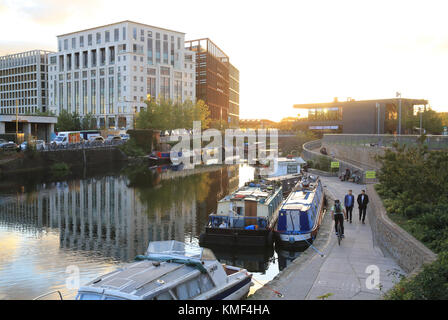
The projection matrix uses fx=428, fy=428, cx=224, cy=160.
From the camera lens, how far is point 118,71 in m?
122

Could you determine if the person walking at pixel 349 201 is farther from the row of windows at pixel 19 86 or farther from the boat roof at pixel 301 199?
the row of windows at pixel 19 86

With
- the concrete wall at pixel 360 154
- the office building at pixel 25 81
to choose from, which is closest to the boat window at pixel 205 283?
the concrete wall at pixel 360 154

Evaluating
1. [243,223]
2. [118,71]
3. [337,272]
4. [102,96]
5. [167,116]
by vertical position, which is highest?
[118,71]

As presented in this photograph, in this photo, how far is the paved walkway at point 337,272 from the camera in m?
12.6

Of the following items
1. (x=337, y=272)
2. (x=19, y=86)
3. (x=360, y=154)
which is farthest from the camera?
(x=19, y=86)

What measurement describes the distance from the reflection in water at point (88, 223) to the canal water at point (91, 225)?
0.04 metres

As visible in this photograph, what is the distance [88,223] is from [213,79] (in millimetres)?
129005

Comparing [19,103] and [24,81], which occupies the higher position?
[24,81]

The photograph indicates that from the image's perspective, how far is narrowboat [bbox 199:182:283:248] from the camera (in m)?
21.9

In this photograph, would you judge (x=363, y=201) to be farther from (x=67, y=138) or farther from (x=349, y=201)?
(x=67, y=138)

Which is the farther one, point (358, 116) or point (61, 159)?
point (358, 116)

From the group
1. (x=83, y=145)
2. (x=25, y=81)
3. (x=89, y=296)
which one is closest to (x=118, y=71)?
(x=25, y=81)

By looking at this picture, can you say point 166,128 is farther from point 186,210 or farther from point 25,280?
point 25,280

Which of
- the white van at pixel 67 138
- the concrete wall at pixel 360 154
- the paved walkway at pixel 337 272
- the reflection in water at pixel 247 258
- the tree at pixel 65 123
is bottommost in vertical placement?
the reflection in water at pixel 247 258
